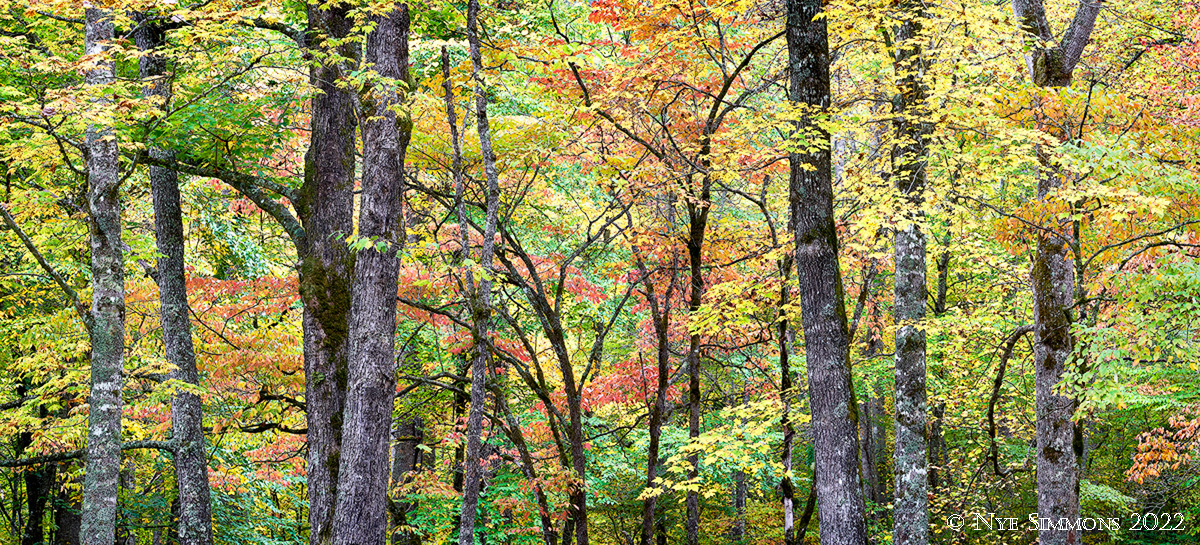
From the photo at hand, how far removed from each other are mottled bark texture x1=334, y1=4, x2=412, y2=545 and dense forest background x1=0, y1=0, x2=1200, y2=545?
0.03 metres

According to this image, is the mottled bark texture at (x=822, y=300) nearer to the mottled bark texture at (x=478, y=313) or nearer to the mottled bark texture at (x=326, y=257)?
the mottled bark texture at (x=478, y=313)

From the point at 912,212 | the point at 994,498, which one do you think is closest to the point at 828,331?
the point at 912,212

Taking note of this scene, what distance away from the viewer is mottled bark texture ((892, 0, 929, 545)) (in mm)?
9609

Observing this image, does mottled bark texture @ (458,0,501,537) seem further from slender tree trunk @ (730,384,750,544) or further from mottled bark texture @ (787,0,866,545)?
slender tree trunk @ (730,384,750,544)

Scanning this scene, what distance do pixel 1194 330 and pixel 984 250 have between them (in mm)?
9440

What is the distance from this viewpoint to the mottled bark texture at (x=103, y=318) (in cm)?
805

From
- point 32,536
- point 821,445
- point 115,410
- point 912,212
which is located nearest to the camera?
point 821,445

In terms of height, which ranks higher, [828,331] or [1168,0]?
[1168,0]

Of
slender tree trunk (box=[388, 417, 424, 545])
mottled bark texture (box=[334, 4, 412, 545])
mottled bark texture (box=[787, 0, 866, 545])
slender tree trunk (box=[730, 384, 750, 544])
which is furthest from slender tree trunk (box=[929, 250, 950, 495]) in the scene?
mottled bark texture (box=[334, 4, 412, 545])

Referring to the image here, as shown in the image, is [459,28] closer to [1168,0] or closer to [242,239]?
[242,239]

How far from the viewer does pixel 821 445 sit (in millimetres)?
7074

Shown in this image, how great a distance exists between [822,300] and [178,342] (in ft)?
28.9

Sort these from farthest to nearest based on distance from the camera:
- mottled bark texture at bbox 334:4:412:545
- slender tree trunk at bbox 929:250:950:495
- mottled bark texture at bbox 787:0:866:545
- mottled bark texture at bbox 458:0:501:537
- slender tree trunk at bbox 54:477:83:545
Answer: slender tree trunk at bbox 929:250:950:495 < slender tree trunk at bbox 54:477:83:545 < mottled bark texture at bbox 458:0:501:537 < mottled bark texture at bbox 334:4:412:545 < mottled bark texture at bbox 787:0:866:545

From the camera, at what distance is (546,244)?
16.0 m
